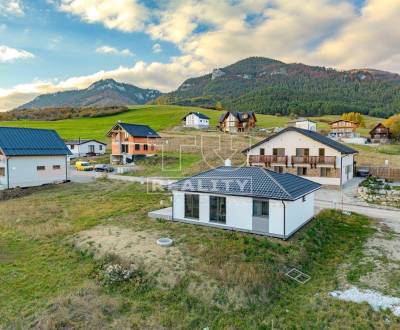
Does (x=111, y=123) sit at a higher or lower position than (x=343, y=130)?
higher

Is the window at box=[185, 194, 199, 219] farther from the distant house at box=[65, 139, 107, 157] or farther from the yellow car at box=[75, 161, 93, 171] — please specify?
the distant house at box=[65, 139, 107, 157]

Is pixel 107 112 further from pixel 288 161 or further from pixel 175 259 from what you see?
pixel 175 259

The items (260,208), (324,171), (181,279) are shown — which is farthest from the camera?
(324,171)

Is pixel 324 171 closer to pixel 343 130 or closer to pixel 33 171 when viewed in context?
pixel 33 171

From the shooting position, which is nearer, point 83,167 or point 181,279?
point 181,279

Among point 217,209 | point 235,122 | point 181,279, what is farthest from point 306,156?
point 235,122

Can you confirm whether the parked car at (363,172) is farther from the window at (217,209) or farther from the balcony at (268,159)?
the window at (217,209)

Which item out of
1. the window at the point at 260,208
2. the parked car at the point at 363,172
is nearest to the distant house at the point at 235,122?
the parked car at the point at 363,172
